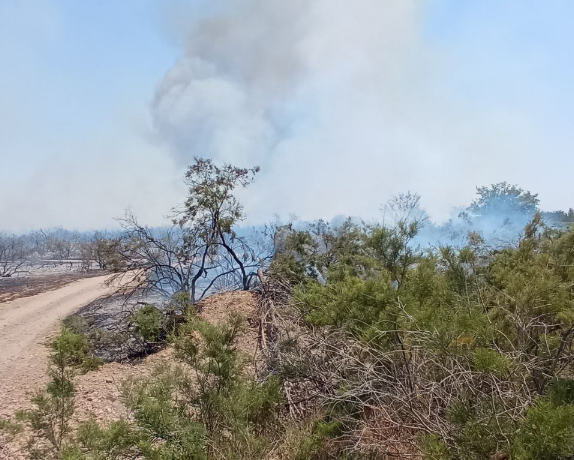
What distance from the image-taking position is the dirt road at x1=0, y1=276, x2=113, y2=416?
726cm

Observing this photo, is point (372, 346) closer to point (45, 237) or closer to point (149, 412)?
point (149, 412)

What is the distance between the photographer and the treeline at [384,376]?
269 centimetres

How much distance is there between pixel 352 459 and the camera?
3.36 m

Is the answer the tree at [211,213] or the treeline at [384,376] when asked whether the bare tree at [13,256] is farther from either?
the treeline at [384,376]

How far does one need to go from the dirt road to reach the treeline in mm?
3522

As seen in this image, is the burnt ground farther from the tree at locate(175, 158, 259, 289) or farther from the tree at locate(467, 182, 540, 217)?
the tree at locate(467, 182, 540, 217)

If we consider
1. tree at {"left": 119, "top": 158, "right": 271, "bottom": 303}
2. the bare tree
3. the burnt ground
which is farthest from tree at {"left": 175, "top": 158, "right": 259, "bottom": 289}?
the bare tree

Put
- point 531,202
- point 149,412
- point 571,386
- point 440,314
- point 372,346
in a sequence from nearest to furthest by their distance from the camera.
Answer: point 571,386 → point 149,412 → point 440,314 → point 372,346 → point 531,202

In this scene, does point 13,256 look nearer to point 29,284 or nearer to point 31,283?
point 31,283

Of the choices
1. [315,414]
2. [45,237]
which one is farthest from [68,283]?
[45,237]

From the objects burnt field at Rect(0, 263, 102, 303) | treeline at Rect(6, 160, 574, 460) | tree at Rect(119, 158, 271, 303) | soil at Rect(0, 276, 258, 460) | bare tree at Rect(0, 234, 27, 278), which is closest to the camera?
treeline at Rect(6, 160, 574, 460)

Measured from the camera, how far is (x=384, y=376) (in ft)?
11.9

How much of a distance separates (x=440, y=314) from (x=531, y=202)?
28121 mm

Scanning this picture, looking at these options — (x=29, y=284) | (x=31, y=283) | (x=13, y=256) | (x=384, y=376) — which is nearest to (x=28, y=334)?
(x=29, y=284)
